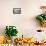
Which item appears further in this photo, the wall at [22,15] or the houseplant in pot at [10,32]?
the wall at [22,15]

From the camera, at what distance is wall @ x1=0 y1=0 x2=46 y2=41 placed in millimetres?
2867

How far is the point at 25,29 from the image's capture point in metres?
2.88

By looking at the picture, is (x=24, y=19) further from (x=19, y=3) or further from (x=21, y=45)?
(x=21, y=45)

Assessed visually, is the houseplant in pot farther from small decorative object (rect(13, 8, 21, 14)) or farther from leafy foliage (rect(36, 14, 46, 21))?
leafy foliage (rect(36, 14, 46, 21))

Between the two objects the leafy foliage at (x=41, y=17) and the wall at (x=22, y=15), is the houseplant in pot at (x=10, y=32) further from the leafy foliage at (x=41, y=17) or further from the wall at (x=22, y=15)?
the leafy foliage at (x=41, y=17)

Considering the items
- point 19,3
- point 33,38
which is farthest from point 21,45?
point 19,3

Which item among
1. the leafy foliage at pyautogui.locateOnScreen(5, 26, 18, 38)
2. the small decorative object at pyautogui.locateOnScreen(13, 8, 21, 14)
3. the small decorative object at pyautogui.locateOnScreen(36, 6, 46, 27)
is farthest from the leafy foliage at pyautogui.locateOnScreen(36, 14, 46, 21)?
the leafy foliage at pyautogui.locateOnScreen(5, 26, 18, 38)

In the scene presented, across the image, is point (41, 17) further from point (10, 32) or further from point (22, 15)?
point (10, 32)

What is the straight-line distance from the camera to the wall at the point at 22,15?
9.41ft

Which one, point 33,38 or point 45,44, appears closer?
point 45,44

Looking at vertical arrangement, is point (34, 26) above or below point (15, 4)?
below

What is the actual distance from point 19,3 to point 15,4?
0.07 meters

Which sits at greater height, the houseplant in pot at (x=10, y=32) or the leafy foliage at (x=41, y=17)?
the leafy foliage at (x=41, y=17)

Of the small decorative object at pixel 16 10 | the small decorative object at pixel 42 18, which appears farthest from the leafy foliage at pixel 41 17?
the small decorative object at pixel 16 10
